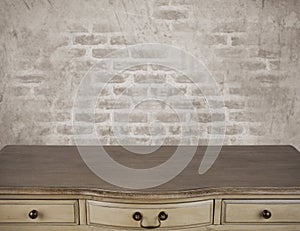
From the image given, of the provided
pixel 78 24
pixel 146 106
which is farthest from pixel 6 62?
pixel 146 106

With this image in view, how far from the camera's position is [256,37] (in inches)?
80.9

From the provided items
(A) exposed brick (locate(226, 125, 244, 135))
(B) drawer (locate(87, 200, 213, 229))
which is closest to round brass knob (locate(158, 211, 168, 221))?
(B) drawer (locate(87, 200, 213, 229))

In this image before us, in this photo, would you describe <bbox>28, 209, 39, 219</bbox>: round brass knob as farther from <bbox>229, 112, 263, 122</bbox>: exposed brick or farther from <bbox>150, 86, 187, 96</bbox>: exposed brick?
<bbox>229, 112, 263, 122</bbox>: exposed brick

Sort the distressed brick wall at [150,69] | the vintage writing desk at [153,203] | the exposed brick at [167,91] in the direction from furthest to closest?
the exposed brick at [167,91]
the distressed brick wall at [150,69]
the vintage writing desk at [153,203]

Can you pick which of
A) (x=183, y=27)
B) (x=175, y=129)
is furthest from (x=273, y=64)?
(x=175, y=129)

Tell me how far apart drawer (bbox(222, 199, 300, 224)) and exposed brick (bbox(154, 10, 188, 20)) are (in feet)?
3.53

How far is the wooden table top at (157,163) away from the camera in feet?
5.04

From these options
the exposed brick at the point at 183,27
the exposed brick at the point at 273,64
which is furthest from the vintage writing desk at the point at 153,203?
the exposed brick at the point at 183,27

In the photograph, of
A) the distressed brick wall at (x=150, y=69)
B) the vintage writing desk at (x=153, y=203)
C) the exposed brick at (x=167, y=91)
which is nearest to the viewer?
the vintage writing desk at (x=153, y=203)

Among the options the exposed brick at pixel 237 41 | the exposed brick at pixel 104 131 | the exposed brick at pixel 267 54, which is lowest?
the exposed brick at pixel 104 131

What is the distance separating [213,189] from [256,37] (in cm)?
101

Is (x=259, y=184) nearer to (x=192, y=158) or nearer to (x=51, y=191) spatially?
(x=192, y=158)

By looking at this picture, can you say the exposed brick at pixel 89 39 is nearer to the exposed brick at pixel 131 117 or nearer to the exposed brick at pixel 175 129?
the exposed brick at pixel 131 117

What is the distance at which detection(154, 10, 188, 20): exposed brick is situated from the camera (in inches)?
79.7
